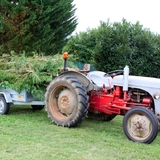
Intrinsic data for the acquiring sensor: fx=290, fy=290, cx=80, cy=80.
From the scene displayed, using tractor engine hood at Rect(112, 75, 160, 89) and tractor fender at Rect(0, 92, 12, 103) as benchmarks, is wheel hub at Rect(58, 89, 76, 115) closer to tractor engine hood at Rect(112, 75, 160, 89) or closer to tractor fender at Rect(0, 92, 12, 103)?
tractor engine hood at Rect(112, 75, 160, 89)

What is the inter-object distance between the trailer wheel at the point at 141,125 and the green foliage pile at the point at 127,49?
549 centimetres

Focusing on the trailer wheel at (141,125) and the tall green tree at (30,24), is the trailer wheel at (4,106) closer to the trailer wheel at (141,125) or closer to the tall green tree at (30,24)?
the trailer wheel at (141,125)

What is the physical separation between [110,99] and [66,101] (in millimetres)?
863

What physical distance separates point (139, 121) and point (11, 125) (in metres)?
2.34

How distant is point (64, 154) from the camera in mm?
3762

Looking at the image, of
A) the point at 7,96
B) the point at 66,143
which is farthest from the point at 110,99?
the point at 7,96

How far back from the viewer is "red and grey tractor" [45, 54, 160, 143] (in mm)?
4684

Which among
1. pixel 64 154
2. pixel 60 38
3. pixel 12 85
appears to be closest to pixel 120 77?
pixel 64 154

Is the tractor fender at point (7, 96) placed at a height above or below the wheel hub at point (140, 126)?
above

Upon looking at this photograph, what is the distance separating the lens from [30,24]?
10617mm

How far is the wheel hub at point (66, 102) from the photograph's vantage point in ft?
18.1

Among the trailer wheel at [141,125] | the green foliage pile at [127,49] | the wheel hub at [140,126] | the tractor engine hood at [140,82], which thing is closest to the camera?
the trailer wheel at [141,125]

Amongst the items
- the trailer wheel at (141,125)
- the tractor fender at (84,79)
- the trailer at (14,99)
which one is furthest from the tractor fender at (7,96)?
the trailer wheel at (141,125)

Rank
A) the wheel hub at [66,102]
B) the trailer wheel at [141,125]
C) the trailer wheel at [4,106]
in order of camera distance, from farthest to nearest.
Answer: the trailer wheel at [4,106] → the wheel hub at [66,102] → the trailer wheel at [141,125]
